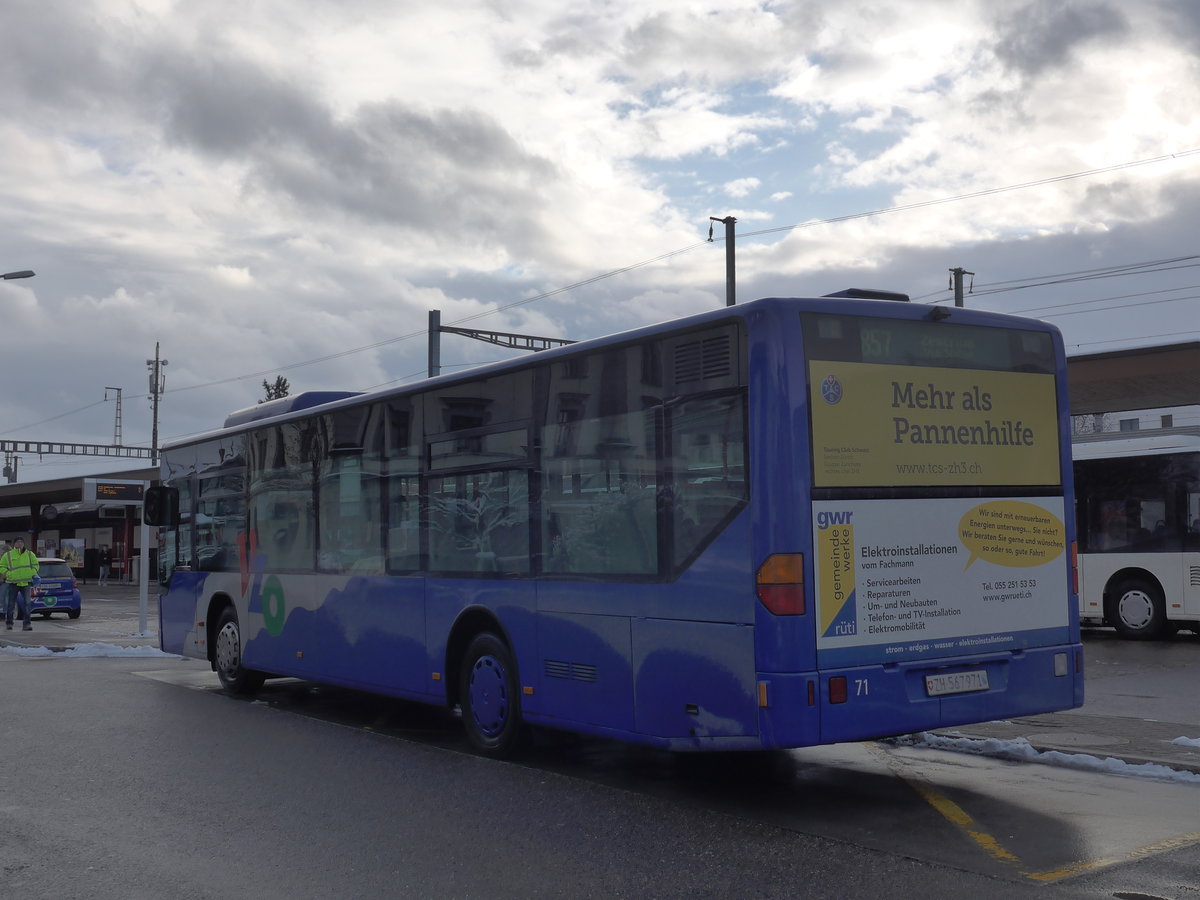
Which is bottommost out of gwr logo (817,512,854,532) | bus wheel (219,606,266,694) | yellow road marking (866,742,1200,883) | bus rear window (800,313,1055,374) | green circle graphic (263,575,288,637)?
yellow road marking (866,742,1200,883)

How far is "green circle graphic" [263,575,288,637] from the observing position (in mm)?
12664

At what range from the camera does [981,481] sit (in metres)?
7.93

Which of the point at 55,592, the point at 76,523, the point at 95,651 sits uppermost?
the point at 76,523

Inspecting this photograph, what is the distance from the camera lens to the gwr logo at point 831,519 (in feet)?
23.5

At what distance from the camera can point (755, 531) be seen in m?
7.09

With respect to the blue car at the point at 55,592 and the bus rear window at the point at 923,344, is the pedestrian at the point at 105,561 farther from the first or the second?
the bus rear window at the point at 923,344

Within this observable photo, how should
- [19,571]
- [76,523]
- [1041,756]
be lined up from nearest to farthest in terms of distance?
[1041,756], [19,571], [76,523]

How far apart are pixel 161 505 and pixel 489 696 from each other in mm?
6933

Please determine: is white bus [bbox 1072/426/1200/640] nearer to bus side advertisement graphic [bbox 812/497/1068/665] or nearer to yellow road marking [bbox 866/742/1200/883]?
bus side advertisement graphic [bbox 812/497/1068/665]

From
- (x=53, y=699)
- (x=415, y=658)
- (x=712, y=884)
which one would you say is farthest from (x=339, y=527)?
(x=712, y=884)

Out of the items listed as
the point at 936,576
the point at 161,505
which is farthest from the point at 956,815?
the point at 161,505

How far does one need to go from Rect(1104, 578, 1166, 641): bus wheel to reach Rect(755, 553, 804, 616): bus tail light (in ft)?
47.4

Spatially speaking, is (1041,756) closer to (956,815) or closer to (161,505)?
(956,815)

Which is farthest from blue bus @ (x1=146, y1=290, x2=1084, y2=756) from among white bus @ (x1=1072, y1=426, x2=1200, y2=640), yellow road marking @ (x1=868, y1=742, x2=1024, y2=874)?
white bus @ (x1=1072, y1=426, x2=1200, y2=640)
